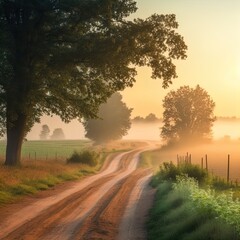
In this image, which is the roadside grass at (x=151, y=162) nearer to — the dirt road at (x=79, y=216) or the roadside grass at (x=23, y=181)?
the roadside grass at (x=23, y=181)

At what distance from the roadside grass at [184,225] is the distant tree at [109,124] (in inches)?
3599

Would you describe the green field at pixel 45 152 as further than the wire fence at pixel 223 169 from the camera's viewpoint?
Yes

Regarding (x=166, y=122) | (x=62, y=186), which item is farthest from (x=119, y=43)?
(x=166, y=122)

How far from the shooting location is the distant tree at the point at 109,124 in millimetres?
110375

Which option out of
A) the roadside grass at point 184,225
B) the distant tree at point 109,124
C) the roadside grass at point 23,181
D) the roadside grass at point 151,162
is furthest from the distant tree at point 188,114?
the roadside grass at point 184,225

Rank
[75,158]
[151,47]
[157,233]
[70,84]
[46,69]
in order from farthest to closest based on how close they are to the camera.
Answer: [75,158]
[70,84]
[46,69]
[151,47]
[157,233]

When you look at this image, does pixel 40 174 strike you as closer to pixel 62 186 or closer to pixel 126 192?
pixel 62 186

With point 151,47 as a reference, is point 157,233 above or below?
below

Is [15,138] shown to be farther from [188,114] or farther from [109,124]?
[109,124]

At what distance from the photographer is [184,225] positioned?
13.6m

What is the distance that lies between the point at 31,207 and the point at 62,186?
10.9 m

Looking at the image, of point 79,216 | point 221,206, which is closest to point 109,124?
point 79,216

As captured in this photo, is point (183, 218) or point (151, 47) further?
point (151, 47)

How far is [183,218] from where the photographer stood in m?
14.8
